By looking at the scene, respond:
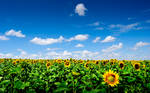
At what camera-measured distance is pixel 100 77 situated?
4.07 m

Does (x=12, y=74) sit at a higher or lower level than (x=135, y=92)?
higher

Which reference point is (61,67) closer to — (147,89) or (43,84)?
(43,84)

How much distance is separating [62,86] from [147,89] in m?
2.60

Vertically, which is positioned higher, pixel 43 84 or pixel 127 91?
pixel 43 84

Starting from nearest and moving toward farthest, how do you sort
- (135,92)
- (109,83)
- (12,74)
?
(12,74) < (109,83) < (135,92)

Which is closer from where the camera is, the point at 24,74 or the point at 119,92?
the point at 119,92

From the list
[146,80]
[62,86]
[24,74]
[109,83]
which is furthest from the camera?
[24,74]

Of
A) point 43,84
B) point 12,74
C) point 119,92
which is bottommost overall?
point 119,92

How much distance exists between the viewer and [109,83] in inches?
131

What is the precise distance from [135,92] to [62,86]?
2367 mm

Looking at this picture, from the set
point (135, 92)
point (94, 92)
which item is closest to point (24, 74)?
point (135, 92)

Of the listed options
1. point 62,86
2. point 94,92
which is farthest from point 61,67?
point 94,92

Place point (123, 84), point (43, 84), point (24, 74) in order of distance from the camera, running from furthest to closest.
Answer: point (24, 74)
point (123, 84)
point (43, 84)

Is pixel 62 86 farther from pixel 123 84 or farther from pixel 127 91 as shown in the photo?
pixel 123 84
